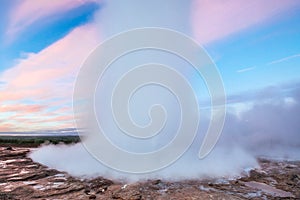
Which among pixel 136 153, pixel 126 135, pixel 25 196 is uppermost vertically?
pixel 126 135

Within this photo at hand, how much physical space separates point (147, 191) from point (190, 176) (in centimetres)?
350

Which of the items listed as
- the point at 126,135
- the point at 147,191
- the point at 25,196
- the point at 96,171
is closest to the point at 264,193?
the point at 147,191

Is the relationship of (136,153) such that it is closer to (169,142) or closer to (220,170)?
(169,142)

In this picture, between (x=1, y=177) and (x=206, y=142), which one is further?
(x=206, y=142)

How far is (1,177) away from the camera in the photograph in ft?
47.9

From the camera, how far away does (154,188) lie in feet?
35.9

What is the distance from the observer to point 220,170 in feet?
47.3

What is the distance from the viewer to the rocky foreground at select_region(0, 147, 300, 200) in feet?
32.9

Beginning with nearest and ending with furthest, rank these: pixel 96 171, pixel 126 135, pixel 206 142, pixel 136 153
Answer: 1. pixel 96 171
2. pixel 136 153
3. pixel 126 135
4. pixel 206 142

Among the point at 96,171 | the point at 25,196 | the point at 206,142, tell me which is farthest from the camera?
the point at 206,142

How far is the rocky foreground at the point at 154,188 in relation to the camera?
1004 cm

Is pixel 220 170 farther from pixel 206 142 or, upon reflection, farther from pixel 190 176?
pixel 206 142

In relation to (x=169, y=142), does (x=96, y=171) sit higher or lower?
lower

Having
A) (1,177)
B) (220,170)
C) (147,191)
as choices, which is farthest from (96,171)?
(220,170)
